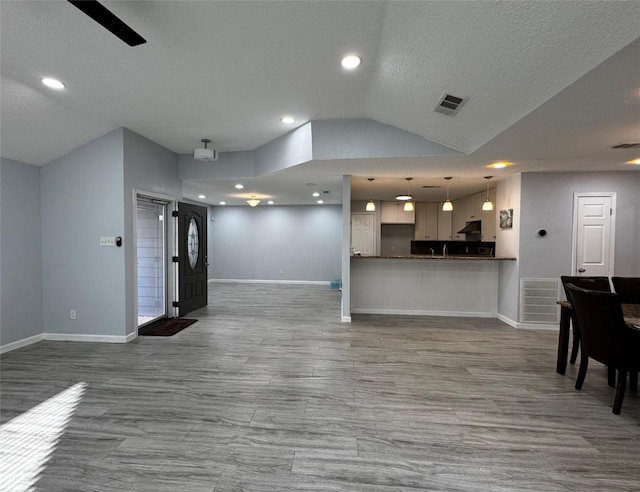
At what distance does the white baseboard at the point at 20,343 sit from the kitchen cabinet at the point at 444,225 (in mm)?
8478

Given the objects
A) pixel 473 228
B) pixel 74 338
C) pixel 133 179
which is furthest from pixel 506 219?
pixel 74 338

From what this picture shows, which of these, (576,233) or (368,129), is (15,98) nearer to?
(368,129)

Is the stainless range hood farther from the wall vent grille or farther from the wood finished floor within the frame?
the wood finished floor

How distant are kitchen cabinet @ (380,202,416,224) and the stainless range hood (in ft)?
4.45

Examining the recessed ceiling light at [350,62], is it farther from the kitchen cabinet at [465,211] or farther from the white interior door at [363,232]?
the white interior door at [363,232]

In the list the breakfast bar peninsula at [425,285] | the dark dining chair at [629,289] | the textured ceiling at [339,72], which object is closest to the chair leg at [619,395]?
the dark dining chair at [629,289]

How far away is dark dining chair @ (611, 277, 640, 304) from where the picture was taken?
3.42m

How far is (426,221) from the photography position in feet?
27.7

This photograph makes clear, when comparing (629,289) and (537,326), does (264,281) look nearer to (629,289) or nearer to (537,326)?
(537,326)

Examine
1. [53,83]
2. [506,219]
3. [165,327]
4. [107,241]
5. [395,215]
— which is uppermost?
[53,83]

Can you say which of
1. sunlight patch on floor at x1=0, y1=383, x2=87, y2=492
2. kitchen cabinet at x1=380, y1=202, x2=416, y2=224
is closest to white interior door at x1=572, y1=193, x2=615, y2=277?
kitchen cabinet at x1=380, y1=202, x2=416, y2=224

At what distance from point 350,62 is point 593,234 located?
15.9ft

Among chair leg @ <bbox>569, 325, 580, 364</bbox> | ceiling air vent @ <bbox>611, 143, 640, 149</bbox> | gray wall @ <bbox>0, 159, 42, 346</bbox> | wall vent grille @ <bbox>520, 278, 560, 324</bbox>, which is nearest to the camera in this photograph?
chair leg @ <bbox>569, 325, 580, 364</bbox>

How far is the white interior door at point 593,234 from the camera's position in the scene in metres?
4.72
